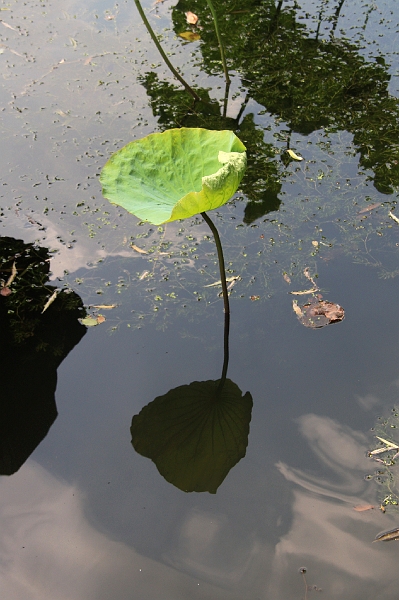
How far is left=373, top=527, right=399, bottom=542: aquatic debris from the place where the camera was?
4.60ft

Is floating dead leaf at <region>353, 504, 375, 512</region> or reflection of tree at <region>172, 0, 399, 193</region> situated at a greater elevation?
reflection of tree at <region>172, 0, 399, 193</region>

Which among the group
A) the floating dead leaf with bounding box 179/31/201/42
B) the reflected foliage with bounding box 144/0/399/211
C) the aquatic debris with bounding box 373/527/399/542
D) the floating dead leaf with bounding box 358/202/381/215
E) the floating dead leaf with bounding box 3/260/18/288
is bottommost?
the aquatic debris with bounding box 373/527/399/542

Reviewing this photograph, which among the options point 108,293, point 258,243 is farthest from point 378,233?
point 108,293

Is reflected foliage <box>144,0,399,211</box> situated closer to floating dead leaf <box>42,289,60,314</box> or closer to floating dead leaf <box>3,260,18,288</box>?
floating dead leaf <box>42,289,60,314</box>

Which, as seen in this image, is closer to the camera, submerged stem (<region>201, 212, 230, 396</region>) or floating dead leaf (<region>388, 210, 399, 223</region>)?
submerged stem (<region>201, 212, 230, 396</region>)

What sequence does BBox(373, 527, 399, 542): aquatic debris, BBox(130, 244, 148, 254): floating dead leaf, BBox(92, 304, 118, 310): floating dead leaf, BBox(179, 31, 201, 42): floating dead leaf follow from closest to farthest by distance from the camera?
BBox(373, 527, 399, 542): aquatic debris < BBox(92, 304, 118, 310): floating dead leaf < BBox(130, 244, 148, 254): floating dead leaf < BBox(179, 31, 201, 42): floating dead leaf

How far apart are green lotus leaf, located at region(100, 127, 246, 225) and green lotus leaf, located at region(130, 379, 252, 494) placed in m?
0.58

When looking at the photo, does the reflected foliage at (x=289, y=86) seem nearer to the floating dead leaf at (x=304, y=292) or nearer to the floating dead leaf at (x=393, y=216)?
the floating dead leaf at (x=393, y=216)

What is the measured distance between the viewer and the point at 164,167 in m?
1.75

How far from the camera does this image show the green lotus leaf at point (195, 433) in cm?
157

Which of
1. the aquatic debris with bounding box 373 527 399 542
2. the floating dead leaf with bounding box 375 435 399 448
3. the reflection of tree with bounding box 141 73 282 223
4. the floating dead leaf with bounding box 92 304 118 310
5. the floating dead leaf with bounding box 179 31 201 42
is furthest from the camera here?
the floating dead leaf with bounding box 179 31 201 42

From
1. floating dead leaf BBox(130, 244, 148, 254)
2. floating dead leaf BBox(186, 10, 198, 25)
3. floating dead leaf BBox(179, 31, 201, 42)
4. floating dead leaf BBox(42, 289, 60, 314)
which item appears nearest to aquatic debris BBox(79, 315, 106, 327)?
floating dead leaf BBox(42, 289, 60, 314)

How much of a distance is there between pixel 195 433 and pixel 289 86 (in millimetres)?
1894

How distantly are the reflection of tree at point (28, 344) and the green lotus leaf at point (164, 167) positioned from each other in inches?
18.7
